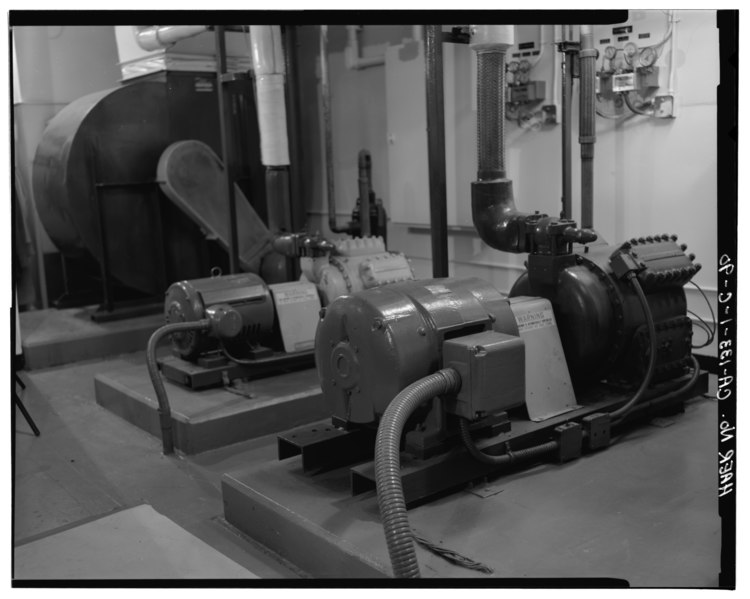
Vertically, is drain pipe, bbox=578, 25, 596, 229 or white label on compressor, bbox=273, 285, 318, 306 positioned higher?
drain pipe, bbox=578, 25, 596, 229

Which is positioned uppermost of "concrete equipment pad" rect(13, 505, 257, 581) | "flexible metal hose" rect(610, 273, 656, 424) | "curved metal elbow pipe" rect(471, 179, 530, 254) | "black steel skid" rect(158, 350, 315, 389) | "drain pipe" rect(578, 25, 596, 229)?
"drain pipe" rect(578, 25, 596, 229)

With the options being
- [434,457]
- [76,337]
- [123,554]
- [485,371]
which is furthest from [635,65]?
[76,337]

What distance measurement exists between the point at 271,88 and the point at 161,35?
4.37 ft

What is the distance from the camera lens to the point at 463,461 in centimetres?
276

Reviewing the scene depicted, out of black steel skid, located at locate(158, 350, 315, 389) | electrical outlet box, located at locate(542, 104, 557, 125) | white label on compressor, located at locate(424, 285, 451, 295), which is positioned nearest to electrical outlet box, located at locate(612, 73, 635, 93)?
electrical outlet box, located at locate(542, 104, 557, 125)

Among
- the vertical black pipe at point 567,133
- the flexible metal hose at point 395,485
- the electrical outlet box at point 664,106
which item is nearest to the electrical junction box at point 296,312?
the vertical black pipe at point 567,133

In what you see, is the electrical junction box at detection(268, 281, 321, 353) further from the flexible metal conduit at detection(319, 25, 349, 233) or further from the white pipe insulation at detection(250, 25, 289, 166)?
the flexible metal conduit at detection(319, 25, 349, 233)

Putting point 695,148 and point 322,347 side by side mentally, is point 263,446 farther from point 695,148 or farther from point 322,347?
point 695,148

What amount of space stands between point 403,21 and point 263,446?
219 centimetres

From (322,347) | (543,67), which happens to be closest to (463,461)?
(322,347)

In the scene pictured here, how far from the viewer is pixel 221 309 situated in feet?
13.1

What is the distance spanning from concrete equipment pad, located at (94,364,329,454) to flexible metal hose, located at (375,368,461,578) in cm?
153

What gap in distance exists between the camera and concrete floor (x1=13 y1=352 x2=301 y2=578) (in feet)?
9.38

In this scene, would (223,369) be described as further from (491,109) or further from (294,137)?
(294,137)
